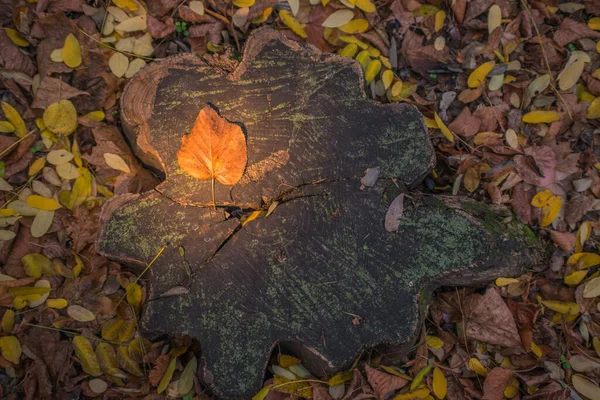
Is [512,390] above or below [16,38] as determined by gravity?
below

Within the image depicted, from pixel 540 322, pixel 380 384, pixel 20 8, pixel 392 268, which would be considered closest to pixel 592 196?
pixel 540 322

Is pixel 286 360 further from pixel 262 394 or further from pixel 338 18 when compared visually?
pixel 338 18

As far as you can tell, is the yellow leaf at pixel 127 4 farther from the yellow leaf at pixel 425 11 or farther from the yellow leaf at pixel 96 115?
the yellow leaf at pixel 425 11

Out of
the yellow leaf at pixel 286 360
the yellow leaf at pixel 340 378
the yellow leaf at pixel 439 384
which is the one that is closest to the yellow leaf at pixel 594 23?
the yellow leaf at pixel 439 384

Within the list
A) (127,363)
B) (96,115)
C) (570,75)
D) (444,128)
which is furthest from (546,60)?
(127,363)

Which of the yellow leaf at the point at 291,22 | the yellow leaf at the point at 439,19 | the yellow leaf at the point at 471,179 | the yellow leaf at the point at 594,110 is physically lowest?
the yellow leaf at the point at 471,179

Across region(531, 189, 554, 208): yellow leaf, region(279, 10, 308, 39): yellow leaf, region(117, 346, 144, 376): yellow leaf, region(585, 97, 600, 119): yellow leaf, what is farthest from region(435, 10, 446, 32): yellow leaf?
region(117, 346, 144, 376): yellow leaf
